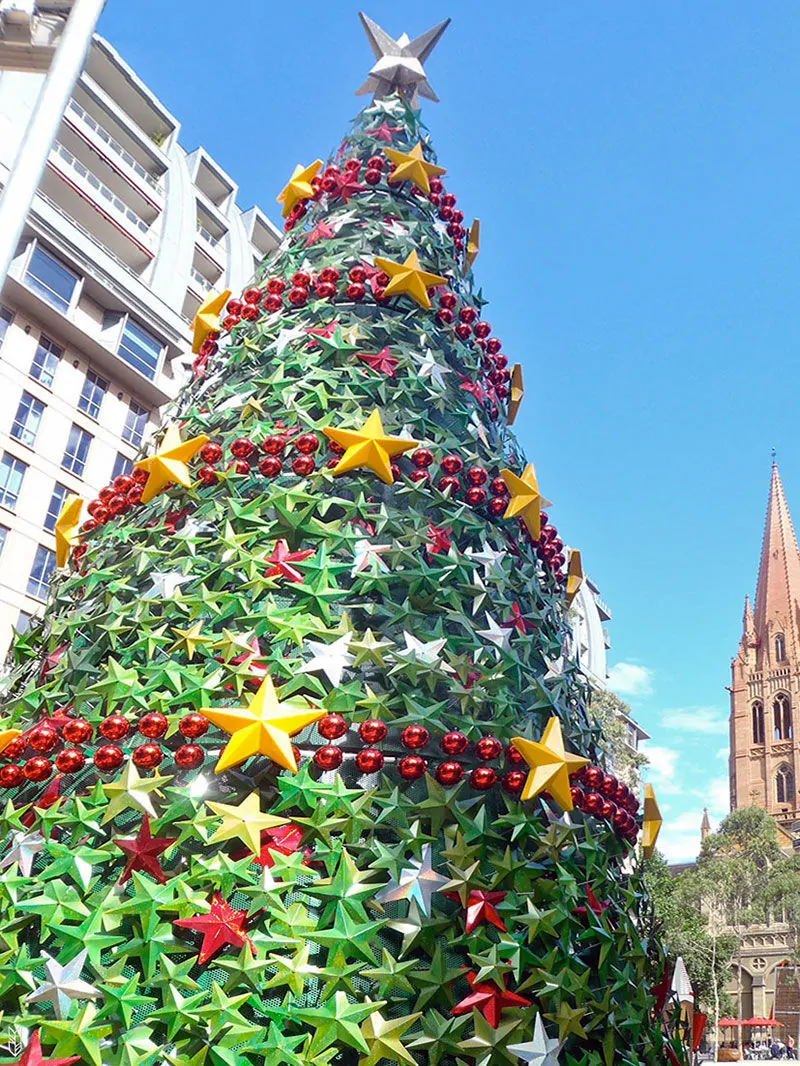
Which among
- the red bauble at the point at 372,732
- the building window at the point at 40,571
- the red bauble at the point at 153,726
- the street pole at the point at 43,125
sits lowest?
the red bauble at the point at 153,726

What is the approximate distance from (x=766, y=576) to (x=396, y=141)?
81.7 meters

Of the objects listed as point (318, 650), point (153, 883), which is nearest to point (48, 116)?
point (318, 650)

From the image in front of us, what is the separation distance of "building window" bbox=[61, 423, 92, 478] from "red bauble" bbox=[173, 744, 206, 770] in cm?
2085

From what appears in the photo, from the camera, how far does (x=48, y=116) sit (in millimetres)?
3639

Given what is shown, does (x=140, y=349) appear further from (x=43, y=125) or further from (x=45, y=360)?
(x=43, y=125)

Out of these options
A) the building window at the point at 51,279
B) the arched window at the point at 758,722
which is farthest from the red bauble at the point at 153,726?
the arched window at the point at 758,722

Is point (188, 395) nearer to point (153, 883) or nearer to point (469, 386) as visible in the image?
point (469, 386)

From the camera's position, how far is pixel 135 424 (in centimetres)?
2552

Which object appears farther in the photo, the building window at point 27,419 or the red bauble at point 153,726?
the building window at point 27,419

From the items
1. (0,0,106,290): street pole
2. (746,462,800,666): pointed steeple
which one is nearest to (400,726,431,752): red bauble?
(0,0,106,290): street pole

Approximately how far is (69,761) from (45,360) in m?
21.6

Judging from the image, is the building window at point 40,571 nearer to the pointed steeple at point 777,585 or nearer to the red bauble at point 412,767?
the red bauble at point 412,767

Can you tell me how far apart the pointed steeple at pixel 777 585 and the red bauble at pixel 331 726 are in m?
80.1

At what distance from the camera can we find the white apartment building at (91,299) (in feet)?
70.1
